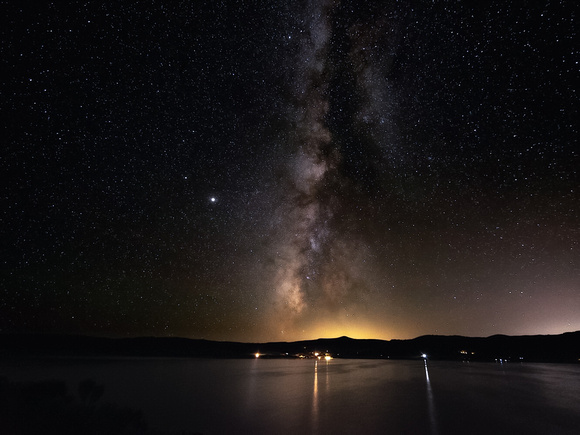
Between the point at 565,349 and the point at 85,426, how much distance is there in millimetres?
166609

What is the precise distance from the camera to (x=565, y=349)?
128875mm

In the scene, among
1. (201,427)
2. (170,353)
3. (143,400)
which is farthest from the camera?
(170,353)

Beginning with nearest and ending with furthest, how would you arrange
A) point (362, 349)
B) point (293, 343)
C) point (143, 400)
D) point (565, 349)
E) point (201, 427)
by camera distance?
point (201, 427)
point (143, 400)
point (565, 349)
point (362, 349)
point (293, 343)

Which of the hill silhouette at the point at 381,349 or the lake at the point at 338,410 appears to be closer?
the lake at the point at 338,410

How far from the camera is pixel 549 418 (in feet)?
86.1

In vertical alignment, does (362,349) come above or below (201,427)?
above

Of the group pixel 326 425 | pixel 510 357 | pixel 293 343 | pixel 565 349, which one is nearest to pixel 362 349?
pixel 293 343

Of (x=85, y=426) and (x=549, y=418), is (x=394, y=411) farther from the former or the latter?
(x=85, y=426)

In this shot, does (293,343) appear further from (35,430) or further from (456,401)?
(35,430)

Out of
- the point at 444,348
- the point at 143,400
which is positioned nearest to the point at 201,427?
the point at 143,400

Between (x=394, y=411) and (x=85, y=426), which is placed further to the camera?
(x=394, y=411)

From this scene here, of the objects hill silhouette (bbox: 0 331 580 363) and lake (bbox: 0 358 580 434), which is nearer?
lake (bbox: 0 358 580 434)

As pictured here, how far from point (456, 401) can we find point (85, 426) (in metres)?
31.1

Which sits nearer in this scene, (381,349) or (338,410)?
(338,410)
